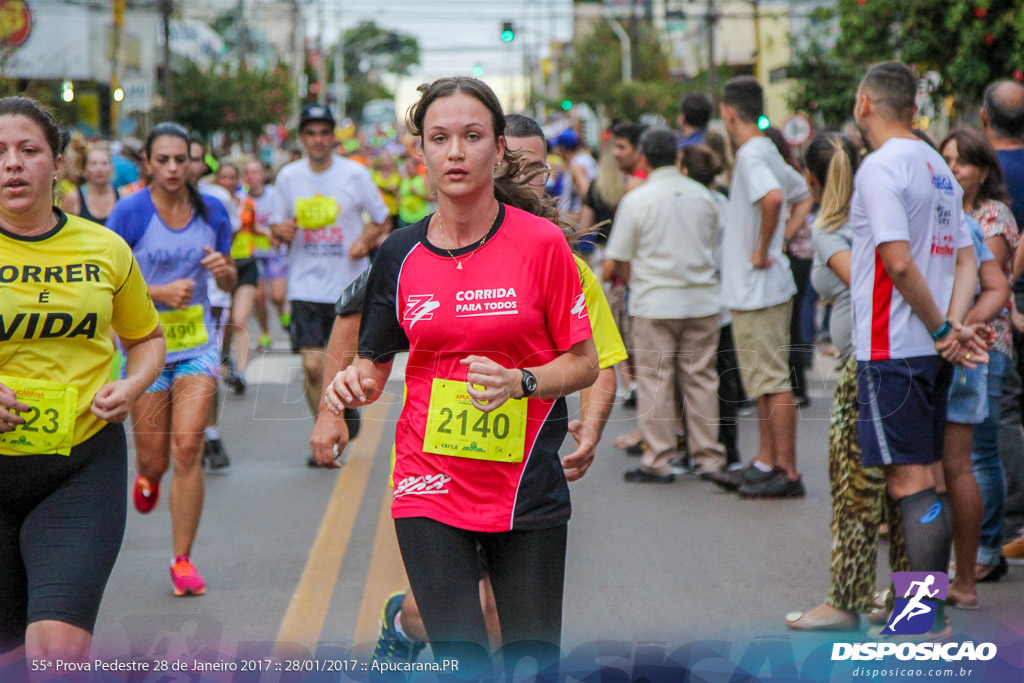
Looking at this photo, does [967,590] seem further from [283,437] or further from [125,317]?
[283,437]

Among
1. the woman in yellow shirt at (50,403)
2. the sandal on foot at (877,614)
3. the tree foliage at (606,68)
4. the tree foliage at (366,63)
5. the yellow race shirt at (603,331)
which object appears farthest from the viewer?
the tree foliage at (366,63)

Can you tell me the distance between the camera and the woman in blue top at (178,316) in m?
5.91

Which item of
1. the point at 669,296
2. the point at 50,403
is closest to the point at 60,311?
the point at 50,403

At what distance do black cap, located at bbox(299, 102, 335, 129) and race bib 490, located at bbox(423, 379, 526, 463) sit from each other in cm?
563

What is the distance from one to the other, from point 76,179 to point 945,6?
1066 centimetres

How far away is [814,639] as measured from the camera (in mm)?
5012

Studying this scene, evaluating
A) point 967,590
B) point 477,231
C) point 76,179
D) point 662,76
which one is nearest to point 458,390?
point 477,231

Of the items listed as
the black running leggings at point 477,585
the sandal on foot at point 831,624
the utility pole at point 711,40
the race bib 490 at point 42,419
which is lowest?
the sandal on foot at point 831,624

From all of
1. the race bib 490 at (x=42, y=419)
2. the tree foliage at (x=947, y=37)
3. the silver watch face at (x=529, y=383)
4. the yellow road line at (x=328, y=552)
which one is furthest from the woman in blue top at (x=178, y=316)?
the tree foliage at (x=947, y=37)

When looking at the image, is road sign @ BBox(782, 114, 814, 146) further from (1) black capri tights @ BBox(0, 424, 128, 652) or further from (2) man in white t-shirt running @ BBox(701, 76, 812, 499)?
(1) black capri tights @ BBox(0, 424, 128, 652)

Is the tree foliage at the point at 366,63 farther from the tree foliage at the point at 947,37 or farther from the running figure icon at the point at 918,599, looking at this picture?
the running figure icon at the point at 918,599

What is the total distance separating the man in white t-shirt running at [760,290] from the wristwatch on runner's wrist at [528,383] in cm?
446

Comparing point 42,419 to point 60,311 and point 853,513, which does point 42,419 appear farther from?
point 853,513

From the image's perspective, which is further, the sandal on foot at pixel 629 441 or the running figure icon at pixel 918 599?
the sandal on foot at pixel 629 441
